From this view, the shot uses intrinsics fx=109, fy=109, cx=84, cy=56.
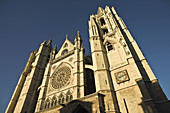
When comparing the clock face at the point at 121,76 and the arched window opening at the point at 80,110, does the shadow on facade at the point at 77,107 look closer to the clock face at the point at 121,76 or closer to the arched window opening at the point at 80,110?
the arched window opening at the point at 80,110

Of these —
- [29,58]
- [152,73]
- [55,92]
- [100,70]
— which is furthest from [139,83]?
[29,58]

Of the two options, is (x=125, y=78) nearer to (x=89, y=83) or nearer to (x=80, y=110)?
(x=89, y=83)

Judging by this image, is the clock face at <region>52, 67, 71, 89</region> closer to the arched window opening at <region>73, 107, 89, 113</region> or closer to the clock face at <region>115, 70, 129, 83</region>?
the arched window opening at <region>73, 107, 89, 113</region>

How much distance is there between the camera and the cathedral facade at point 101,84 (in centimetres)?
1003

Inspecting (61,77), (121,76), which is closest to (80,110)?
(121,76)

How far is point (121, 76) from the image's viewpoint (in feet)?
40.1

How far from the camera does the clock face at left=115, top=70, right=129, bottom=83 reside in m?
11.8

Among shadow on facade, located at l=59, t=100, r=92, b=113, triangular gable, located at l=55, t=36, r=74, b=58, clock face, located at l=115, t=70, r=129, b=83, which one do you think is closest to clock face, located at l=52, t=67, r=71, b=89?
shadow on facade, located at l=59, t=100, r=92, b=113

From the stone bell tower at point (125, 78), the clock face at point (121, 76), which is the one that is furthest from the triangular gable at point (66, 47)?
the clock face at point (121, 76)

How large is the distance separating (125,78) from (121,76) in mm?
544

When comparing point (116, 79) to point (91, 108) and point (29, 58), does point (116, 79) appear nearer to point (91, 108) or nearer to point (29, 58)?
point (91, 108)

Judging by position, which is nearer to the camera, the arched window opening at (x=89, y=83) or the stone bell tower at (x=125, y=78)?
the stone bell tower at (x=125, y=78)

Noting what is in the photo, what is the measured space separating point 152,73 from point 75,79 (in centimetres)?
872

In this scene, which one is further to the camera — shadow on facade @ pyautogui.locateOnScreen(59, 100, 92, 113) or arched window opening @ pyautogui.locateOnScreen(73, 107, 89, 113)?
arched window opening @ pyautogui.locateOnScreen(73, 107, 89, 113)
